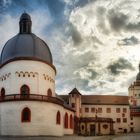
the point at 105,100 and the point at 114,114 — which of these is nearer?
the point at 114,114

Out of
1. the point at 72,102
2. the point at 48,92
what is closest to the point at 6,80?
the point at 48,92

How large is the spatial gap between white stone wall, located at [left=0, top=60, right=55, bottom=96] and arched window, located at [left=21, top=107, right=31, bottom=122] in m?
4.04

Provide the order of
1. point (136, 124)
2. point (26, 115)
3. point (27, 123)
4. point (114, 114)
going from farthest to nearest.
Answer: point (136, 124) < point (114, 114) < point (26, 115) < point (27, 123)

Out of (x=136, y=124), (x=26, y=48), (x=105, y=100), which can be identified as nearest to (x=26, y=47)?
(x=26, y=48)

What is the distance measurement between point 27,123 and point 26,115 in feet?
3.53

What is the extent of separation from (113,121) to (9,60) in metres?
45.4

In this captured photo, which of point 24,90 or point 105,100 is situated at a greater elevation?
point 105,100

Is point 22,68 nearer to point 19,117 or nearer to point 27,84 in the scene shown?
point 27,84

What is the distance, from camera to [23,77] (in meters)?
50.5

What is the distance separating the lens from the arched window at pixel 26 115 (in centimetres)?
4647

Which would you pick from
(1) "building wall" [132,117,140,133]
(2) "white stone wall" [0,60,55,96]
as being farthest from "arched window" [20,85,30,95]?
(1) "building wall" [132,117,140,133]

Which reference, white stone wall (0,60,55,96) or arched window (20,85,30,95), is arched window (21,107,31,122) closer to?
arched window (20,85,30,95)

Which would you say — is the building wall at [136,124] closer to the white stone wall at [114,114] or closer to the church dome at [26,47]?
the white stone wall at [114,114]

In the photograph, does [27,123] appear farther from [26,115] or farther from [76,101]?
[76,101]
